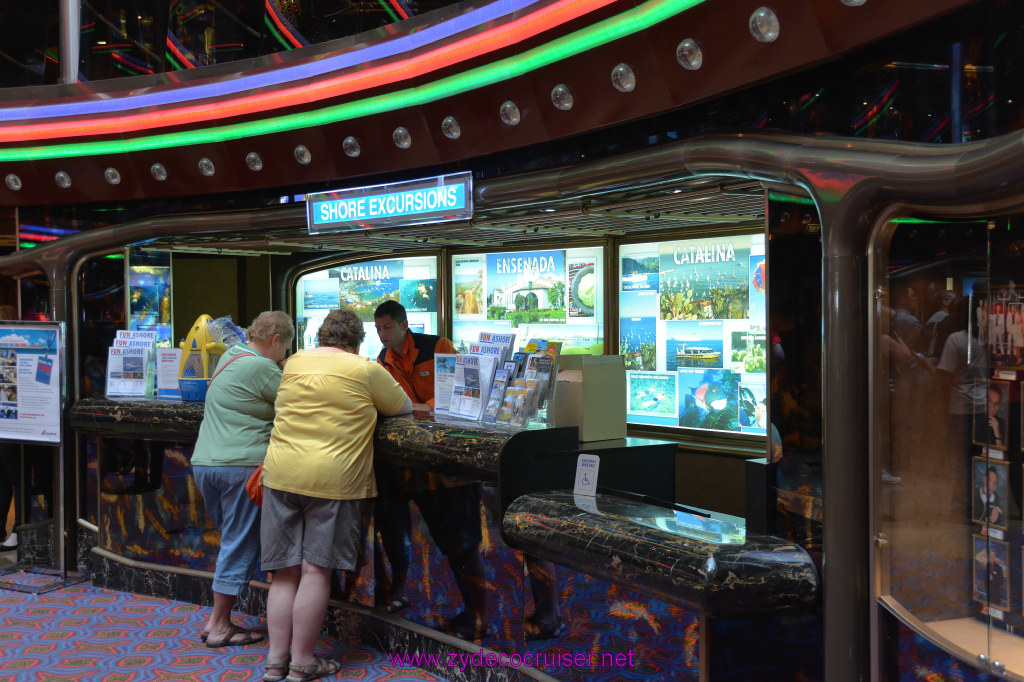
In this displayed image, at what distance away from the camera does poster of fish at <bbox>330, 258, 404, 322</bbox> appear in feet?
24.1

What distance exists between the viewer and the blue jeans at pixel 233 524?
4508 mm

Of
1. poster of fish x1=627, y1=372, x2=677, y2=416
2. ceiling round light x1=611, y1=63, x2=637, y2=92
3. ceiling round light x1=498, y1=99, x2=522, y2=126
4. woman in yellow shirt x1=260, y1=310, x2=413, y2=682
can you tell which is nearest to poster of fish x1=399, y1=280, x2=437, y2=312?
poster of fish x1=627, y1=372, x2=677, y2=416

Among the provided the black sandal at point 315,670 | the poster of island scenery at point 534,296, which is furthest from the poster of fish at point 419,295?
the black sandal at point 315,670

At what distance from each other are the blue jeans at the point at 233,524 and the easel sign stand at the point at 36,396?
5.93ft

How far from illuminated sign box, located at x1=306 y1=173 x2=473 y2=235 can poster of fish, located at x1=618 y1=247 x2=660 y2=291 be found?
1924 mm

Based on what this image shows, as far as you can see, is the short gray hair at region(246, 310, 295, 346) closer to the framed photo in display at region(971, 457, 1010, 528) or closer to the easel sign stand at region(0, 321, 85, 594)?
the easel sign stand at region(0, 321, 85, 594)

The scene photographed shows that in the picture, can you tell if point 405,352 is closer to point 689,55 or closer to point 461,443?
point 461,443

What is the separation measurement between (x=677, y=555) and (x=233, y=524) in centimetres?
258

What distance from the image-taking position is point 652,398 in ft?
19.8

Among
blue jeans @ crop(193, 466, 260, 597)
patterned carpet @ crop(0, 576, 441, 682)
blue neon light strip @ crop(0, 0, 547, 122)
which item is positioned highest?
blue neon light strip @ crop(0, 0, 547, 122)

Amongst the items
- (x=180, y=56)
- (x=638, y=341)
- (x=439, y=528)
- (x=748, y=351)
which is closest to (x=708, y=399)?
(x=748, y=351)

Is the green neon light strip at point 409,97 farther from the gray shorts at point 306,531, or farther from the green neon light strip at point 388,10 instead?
the gray shorts at point 306,531

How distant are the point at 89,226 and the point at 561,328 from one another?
326cm

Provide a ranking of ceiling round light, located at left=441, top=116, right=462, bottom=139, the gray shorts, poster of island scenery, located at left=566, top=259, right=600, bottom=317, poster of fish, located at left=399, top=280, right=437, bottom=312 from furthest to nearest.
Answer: poster of fish, located at left=399, top=280, right=437, bottom=312 < poster of island scenery, located at left=566, top=259, right=600, bottom=317 < ceiling round light, located at left=441, top=116, right=462, bottom=139 < the gray shorts
